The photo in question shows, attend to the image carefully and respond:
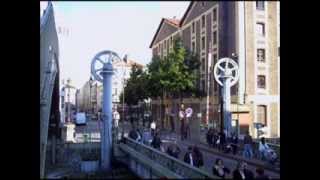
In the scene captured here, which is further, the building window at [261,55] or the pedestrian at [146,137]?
the building window at [261,55]

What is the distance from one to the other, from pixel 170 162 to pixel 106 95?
8186 mm

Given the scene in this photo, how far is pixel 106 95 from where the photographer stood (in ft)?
66.7

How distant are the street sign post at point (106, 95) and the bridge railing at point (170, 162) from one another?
5.59 feet

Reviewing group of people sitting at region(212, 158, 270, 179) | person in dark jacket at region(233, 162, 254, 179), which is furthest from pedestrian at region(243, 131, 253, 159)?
person in dark jacket at region(233, 162, 254, 179)

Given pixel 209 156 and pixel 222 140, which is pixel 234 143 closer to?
pixel 222 140

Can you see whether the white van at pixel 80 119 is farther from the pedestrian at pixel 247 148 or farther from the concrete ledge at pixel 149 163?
the pedestrian at pixel 247 148

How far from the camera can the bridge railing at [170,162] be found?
1099cm

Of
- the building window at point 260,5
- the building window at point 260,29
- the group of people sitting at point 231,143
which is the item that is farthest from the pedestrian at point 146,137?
the building window at point 260,5

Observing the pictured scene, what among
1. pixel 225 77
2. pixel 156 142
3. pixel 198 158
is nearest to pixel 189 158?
pixel 198 158

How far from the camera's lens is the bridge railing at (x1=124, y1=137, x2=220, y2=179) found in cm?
1099

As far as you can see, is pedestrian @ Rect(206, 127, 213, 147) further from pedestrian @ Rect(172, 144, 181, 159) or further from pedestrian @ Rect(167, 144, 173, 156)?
pedestrian @ Rect(167, 144, 173, 156)

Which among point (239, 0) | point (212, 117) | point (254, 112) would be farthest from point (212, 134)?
point (239, 0)
